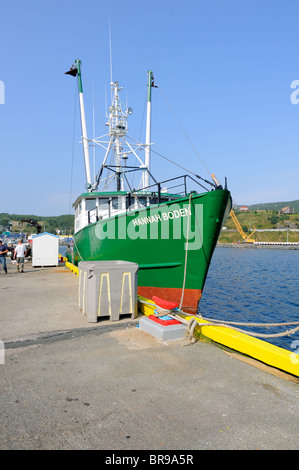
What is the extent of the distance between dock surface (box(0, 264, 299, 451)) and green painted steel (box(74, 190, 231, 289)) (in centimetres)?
392

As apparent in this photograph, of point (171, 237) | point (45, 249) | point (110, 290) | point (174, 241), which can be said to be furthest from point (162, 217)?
point (45, 249)

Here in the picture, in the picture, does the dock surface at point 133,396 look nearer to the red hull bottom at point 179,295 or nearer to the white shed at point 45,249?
the red hull bottom at point 179,295

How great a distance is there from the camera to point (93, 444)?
7.97ft

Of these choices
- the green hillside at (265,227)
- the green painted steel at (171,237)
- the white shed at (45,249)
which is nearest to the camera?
the green painted steel at (171,237)

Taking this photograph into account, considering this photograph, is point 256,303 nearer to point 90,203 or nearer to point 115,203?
point 115,203

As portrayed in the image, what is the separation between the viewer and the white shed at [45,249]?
17.2 metres

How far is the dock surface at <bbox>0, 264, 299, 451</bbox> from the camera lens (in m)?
2.51

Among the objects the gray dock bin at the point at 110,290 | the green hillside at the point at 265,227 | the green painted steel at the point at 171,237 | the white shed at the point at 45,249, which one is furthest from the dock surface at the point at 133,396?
the green hillside at the point at 265,227

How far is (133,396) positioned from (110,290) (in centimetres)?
250

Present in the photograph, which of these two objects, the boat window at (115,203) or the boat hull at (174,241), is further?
the boat window at (115,203)

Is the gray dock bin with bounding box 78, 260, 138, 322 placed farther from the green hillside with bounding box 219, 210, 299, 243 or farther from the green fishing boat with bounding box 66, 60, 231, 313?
the green hillside with bounding box 219, 210, 299, 243

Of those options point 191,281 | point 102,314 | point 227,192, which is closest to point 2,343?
point 102,314

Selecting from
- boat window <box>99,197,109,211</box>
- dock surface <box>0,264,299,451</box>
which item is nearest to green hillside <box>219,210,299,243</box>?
boat window <box>99,197,109,211</box>

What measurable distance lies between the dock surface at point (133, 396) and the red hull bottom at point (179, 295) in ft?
13.1
